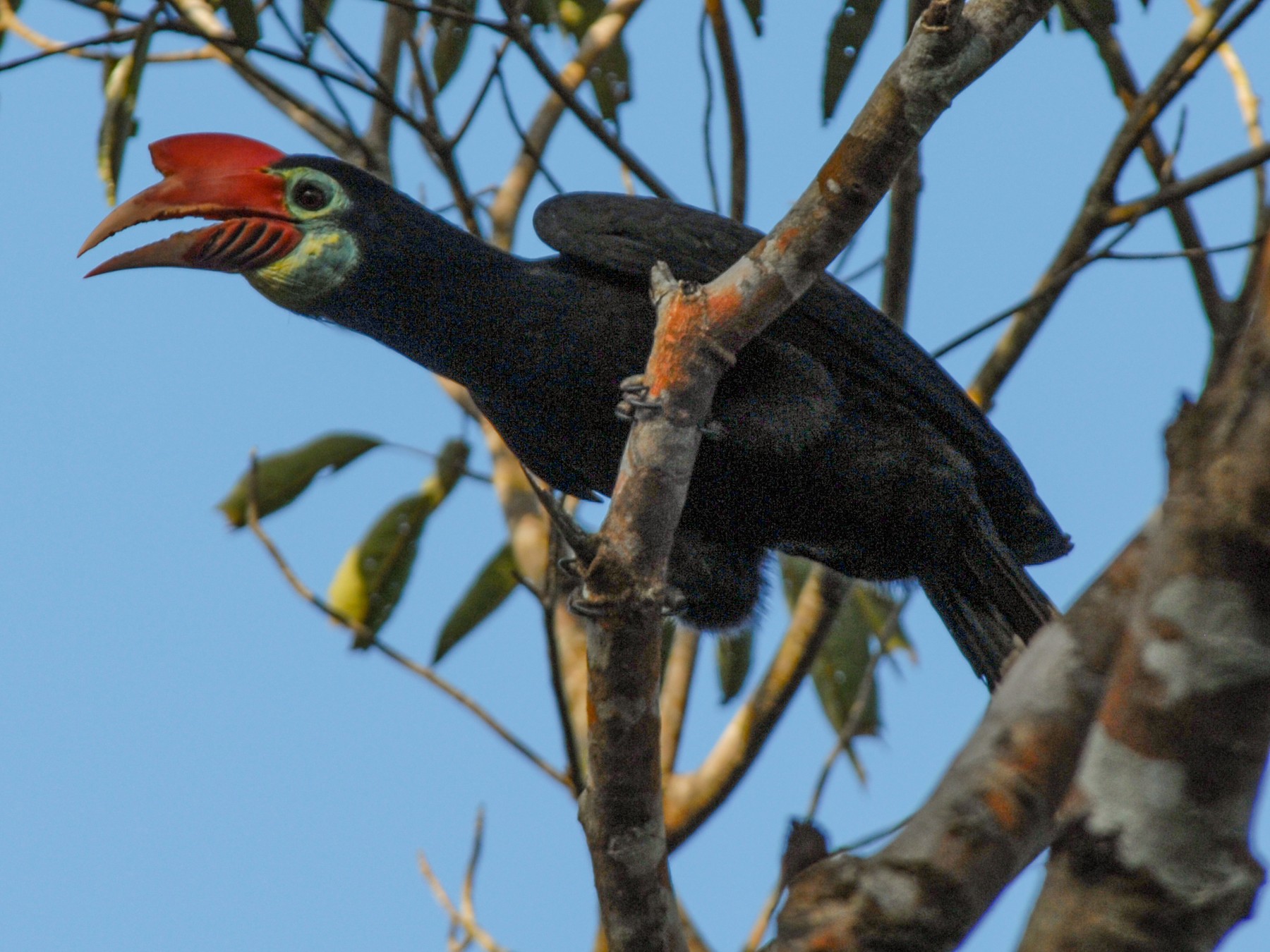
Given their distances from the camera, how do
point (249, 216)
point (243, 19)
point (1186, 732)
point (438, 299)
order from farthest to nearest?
1. point (243, 19)
2. point (249, 216)
3. point (438, 299)
4. point (1186, 732)

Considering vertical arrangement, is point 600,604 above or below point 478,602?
below

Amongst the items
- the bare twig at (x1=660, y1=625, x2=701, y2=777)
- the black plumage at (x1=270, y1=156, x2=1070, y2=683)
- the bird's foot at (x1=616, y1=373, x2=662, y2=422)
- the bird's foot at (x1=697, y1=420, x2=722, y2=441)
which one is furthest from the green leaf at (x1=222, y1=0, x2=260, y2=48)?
the bare twig at (x1=660, y1=625, x2=701, y2=777)

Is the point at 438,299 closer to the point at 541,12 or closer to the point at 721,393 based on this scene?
the point at 721,393

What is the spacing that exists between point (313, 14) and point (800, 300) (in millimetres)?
1772

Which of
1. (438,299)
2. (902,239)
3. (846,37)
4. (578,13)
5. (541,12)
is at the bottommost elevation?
(438,299)

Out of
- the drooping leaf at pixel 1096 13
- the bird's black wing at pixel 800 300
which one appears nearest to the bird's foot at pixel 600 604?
the bird's black wing at pixel 800 300

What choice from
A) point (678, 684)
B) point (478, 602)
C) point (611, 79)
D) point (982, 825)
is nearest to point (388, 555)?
point (478, 602)

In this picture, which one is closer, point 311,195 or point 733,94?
point 311,195

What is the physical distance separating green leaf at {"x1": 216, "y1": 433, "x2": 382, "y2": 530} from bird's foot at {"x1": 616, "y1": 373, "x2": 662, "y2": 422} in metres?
2.21

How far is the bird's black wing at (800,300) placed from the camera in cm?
381

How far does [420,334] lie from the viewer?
151 inches

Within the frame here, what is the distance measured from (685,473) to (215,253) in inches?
69.3

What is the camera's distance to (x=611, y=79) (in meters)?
5.04

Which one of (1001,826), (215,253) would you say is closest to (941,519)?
(215,253)
